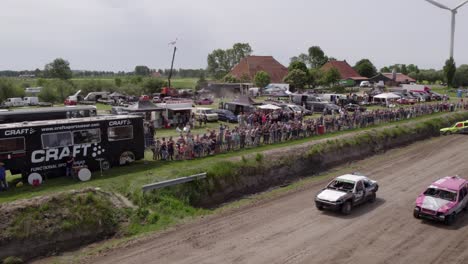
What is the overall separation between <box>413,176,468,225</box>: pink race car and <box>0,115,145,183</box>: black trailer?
16.2 metres

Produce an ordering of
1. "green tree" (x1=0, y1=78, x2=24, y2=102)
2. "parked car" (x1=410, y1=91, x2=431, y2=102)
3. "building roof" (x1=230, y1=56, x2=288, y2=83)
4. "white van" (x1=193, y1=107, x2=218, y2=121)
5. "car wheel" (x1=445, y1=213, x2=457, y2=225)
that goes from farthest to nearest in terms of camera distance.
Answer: "building roof" (x1=230, y1=56, x2=288, y2=83)
"green tree" (x1=0, y1=78, x2=24, y2=102)
"parked car" (x1=410, y1=91, x2=431, y2=102)
"white van" (x1=193, y1=107, x2=218, y2=121)
"car wheel" (x1=445, y1=213, x2=457, y2=225)

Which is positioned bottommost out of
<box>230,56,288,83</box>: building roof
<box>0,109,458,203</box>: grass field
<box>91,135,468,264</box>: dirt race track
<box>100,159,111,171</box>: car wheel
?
<box>91,135,468,264</box>: dirt race track

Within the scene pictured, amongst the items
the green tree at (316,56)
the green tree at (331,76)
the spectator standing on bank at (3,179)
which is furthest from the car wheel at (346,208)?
the green tree at (316,56)

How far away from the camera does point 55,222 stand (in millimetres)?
17094

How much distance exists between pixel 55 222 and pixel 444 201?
17277mm

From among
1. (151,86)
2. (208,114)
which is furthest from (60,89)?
(208,114)

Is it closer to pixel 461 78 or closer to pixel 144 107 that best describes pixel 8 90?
pixel 144 107

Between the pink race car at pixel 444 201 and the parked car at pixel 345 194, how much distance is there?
8.60 feet

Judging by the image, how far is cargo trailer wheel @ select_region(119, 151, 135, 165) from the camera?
2477 centimetres

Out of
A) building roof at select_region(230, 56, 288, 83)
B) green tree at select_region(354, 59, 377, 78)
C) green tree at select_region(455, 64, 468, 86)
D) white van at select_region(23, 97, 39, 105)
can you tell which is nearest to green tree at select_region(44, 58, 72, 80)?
building roof at select_region(230, 56, 288, 83)

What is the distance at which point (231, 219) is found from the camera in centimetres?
1942

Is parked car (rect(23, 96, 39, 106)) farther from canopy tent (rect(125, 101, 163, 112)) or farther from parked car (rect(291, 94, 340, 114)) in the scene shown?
parked car (rect(291, 94, 340, 114))

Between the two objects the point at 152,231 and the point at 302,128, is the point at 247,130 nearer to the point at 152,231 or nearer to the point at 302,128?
the point at 302,128

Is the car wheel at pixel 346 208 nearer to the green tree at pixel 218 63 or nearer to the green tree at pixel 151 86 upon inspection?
the green tree at pixel 151 86
